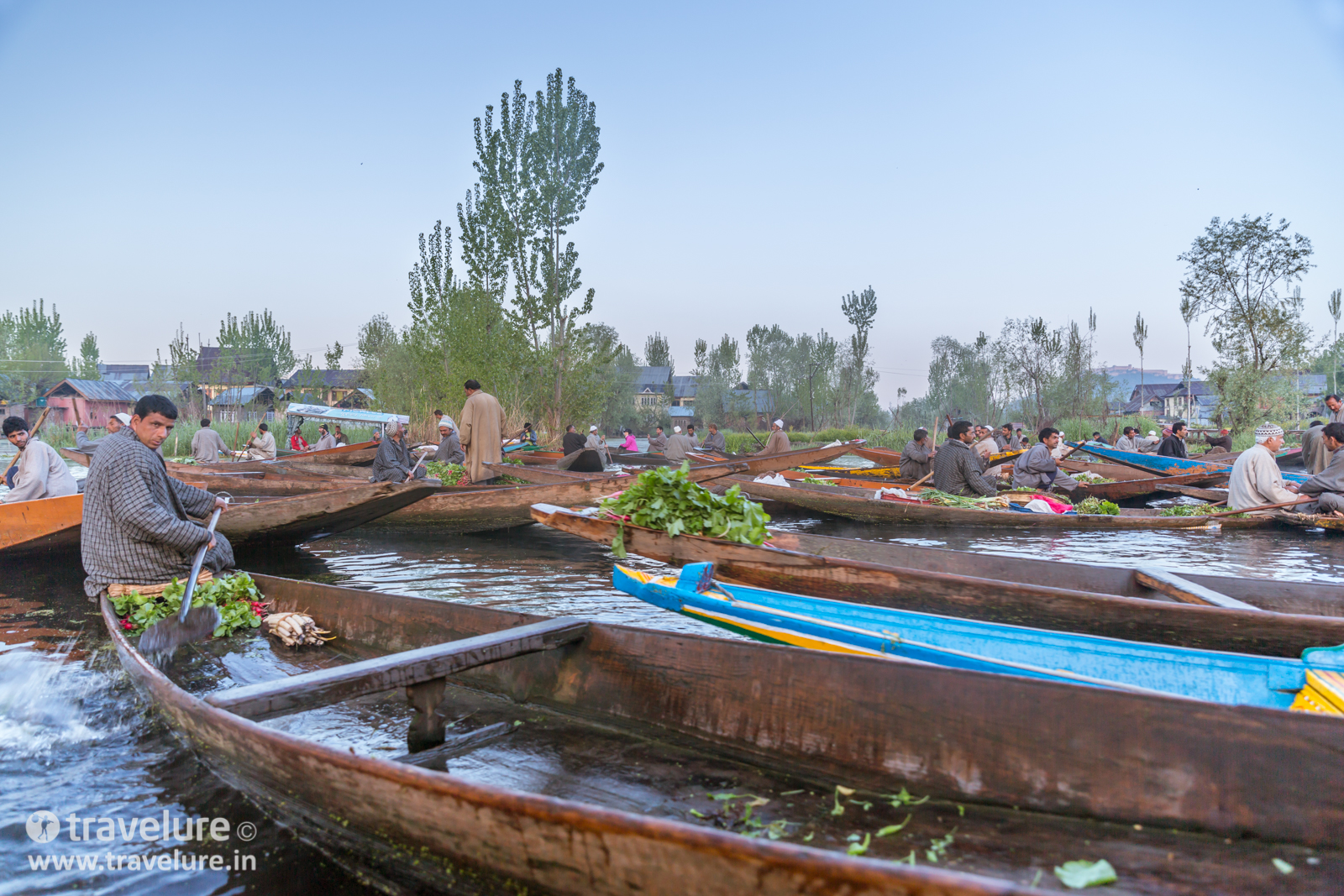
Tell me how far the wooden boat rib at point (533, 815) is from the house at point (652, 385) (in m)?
61.4

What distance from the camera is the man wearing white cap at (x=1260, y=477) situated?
866 centimetres

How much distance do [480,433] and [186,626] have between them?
243 inches

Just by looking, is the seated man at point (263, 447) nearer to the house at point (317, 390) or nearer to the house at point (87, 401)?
the house at point (317, 390)

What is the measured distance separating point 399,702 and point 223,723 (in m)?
1.29

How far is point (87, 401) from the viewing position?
159ft

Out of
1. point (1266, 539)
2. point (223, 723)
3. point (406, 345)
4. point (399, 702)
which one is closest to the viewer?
point (223, 723)

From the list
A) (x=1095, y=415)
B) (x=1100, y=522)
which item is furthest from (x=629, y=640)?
(x=1095, y=415)

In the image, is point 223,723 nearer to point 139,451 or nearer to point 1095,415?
point 139,451

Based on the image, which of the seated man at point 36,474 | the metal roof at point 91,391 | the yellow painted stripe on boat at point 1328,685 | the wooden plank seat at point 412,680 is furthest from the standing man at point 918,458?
the metal roof at point 91,391

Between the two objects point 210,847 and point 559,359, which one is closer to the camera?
point 210,847

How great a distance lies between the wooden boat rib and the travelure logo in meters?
0.47

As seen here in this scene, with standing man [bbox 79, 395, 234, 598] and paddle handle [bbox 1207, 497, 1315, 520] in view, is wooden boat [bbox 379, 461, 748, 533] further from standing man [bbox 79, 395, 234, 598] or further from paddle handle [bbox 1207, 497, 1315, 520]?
paddle handle [bbox 1207, 497, 1315, 520]

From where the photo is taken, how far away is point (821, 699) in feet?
9.12

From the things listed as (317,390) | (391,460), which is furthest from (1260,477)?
(317,390)
